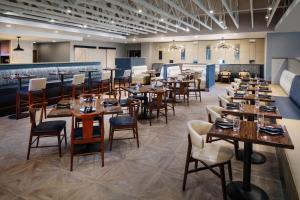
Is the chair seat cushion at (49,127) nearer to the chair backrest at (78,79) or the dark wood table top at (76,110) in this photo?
the dark wood table top at (76,110)

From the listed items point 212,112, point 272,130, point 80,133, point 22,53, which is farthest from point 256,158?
point 22,53

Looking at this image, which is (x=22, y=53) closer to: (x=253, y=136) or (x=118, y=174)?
(x=118, y=174)

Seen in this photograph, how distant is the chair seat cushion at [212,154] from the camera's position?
8.46 feet

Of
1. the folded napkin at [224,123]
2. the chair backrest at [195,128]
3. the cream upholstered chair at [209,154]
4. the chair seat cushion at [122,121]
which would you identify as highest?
the folded napkin at [224,123]

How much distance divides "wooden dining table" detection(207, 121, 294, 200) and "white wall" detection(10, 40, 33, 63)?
44.6ft

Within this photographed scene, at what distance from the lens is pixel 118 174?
3248mm

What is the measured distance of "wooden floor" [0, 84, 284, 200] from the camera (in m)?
2.78

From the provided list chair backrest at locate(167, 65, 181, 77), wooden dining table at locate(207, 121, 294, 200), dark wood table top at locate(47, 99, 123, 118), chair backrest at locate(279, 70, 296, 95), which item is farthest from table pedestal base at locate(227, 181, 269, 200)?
chair backrest at locate(167, 65, 181, 77)

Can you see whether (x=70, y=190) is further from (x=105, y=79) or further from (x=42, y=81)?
(x=105, y=79)

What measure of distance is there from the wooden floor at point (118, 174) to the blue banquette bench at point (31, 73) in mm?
2511

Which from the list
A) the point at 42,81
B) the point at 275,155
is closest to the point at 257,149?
the point at 275,155

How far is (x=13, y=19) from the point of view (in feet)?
26.5

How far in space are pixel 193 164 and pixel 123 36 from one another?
39.7 ft

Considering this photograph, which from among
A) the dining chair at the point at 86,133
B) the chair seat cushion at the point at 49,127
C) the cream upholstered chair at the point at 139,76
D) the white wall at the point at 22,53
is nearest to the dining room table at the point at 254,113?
the dining chair at the point at 86,133
